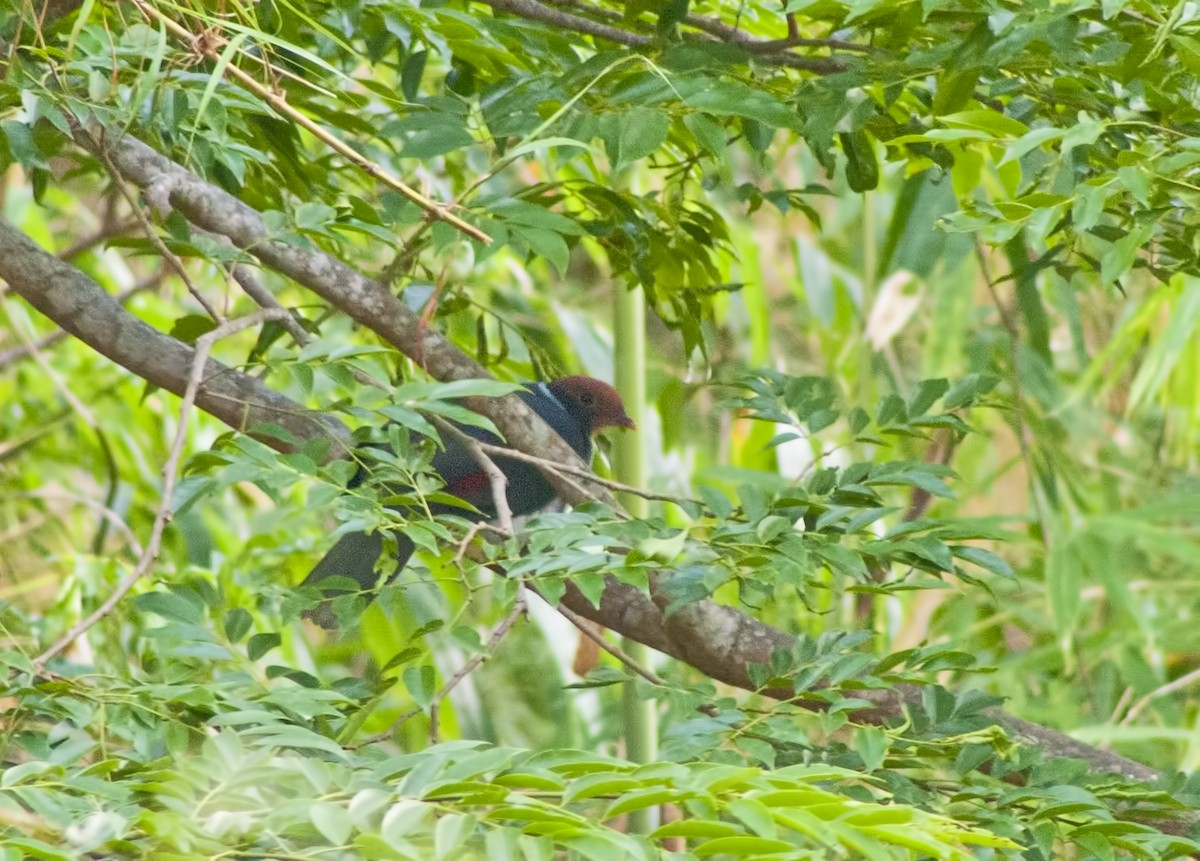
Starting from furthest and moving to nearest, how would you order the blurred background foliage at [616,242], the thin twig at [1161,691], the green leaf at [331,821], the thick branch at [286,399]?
the thin twig at [1161,691], the thick branch at [286,399], the blurred background foliage at [616,242], the green leaf at [331,821]

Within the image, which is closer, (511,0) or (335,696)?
(335,696)

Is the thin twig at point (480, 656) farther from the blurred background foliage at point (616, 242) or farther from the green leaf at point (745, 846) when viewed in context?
the green leaf at point (745, 846)

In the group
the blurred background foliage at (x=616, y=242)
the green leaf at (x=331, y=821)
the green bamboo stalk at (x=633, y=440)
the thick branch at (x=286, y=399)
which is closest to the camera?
the green leaf at (x=331, y=821)

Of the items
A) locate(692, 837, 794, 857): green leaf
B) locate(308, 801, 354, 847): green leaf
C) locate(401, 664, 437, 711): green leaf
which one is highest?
locate(401, 664, 437, 711): green leaf

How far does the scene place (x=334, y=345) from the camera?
3.90 feet

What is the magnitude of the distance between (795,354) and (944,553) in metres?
3.64

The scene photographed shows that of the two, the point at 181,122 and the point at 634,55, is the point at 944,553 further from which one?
the point at 181,122

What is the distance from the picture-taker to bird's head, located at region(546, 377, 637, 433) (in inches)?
95.0

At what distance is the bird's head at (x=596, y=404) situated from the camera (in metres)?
2.41

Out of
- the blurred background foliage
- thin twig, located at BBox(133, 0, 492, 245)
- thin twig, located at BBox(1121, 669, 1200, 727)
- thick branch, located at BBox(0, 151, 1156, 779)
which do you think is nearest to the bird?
the blurred background foliage

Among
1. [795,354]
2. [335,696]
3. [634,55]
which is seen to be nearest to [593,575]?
[335,696]

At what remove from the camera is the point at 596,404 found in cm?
244

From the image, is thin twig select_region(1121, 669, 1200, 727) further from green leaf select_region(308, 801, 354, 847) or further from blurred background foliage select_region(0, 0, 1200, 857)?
green leaf select_region(308, 801, 354, 847)

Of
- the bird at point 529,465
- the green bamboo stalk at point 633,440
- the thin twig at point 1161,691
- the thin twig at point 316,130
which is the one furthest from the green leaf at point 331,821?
the thin twig at point 1161,691
